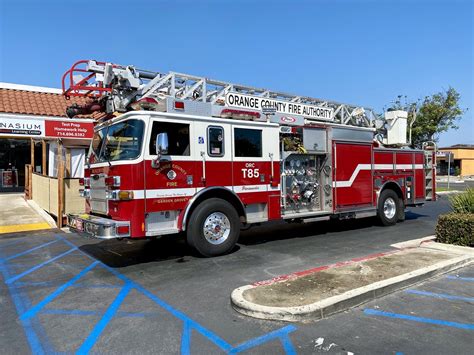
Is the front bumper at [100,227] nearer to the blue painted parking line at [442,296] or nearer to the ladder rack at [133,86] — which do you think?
the ladder rack at [133,86]

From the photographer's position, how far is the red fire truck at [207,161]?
6.52 m

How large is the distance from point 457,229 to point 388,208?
3.41 meters

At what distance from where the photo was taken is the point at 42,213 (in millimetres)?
12586

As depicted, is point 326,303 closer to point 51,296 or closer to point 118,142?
point 51,296

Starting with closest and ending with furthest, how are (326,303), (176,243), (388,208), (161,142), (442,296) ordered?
(326,303) → (442,296) → (161,142) → (176,243) → (388,208)

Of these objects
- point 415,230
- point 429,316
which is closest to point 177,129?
point 429,316

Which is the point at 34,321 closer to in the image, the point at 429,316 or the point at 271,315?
the point at 271,315

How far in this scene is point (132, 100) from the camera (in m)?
7.32

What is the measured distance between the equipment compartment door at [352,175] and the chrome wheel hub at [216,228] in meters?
3.30

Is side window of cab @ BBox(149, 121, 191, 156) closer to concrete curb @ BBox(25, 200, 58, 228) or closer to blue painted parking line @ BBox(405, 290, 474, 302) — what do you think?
blue painted parking line @ BBox(405, 290, 474, 302)

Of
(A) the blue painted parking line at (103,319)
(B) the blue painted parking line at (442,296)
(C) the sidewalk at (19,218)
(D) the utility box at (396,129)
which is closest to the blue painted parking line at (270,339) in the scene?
(A) the blue painted parking line at (103,319)

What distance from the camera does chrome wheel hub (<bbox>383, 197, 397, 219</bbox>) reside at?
11.1 metres

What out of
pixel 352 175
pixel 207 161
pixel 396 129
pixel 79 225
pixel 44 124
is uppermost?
pixel 44 124

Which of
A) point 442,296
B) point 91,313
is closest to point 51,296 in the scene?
point 91,313
